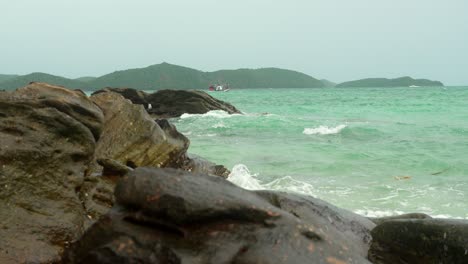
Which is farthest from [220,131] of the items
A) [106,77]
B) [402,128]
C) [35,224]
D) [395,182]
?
[106,77]

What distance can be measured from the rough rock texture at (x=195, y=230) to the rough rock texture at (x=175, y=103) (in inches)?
1539

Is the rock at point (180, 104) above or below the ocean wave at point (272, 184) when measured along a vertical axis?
above

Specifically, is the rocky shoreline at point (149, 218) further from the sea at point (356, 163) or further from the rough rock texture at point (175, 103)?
the rough rock texture at point (175, 103)

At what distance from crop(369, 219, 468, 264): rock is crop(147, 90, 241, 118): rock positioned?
38.8 meters

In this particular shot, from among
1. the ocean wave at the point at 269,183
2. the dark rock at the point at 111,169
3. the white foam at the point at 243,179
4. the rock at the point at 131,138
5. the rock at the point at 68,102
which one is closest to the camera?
the dark rock at the point at 111,169

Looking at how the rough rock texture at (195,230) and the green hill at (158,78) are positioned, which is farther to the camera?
the green hill at (158,78)

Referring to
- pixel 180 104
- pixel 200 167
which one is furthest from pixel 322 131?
pixel 180 104

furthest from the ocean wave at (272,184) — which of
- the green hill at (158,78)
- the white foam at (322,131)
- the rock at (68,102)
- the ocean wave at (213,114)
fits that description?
the green hill at (158,78)

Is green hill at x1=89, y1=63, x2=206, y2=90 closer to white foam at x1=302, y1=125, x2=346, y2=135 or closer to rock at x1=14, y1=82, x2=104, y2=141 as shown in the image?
white foam at x1=302, y1=125, x2=346, y2=135

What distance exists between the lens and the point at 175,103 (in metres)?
44.5

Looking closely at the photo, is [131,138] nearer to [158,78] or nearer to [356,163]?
[356,163]

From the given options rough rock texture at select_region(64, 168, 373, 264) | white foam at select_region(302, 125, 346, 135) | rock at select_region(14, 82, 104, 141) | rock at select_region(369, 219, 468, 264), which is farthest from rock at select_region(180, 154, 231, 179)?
white foam at select_region(302, 125, 346, 135)

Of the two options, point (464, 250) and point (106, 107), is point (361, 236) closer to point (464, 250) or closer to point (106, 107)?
point (464, 250)

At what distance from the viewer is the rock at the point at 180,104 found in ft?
143
